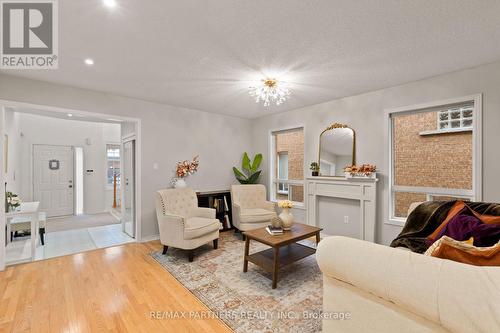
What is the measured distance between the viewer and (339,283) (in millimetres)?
1363

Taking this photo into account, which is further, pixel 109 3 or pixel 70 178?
pixel 70 178

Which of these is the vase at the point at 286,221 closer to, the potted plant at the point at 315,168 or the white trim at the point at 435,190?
the potted plant at the point at 315,168

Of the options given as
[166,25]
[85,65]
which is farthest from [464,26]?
[85,65]

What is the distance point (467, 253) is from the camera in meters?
1.15

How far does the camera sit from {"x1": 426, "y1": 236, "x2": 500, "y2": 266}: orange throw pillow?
1105mm

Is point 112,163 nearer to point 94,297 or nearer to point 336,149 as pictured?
point 94,297

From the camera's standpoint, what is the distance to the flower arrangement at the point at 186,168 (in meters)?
4.30

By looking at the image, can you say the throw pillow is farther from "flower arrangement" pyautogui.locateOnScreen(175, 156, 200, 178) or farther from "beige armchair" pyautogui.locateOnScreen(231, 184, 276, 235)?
"flower arrangement" pyautogui.locateOnScreen(175, 156, 200, 178)

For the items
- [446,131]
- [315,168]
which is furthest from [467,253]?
[315,168]

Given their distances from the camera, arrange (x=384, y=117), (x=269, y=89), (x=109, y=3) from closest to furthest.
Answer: (x=109, y=3) → (x=269, y=89) → (x=384, y=117)

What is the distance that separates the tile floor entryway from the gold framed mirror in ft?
12.3

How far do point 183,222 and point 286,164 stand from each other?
2950mm

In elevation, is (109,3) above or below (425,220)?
above

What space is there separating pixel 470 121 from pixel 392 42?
1791mm
